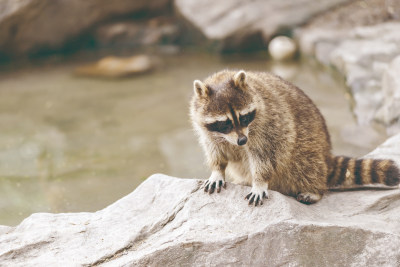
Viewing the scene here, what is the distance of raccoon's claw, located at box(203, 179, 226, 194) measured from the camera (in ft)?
9.00

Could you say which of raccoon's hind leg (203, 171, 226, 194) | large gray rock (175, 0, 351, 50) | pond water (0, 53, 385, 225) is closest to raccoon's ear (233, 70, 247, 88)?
raccoon's hind leg (203, 171, 226, 194)

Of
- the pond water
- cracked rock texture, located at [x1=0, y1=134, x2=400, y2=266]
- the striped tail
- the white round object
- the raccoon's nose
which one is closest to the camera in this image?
cracked rock texture, located at [x1=0, y1=134, x2=400, y2=266]

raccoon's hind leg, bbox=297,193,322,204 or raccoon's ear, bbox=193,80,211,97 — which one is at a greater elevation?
raccoon's ear, bbox=193,80,211,97

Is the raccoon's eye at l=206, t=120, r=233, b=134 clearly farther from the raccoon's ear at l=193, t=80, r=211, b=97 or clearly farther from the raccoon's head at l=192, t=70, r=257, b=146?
the raccoon's ear at l=193, t=80, r=211, b=97

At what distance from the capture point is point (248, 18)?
7.43 meters

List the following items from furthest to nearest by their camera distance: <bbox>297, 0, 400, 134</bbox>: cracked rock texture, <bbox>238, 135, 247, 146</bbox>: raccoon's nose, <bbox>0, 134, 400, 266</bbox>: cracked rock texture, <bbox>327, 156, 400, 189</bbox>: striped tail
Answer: <bbox>297, 0, 400, 134</bbox>: cracked rock texture, <bbox>327, 156, 400, 189</bbox>: striped tail, <bbox>238, 135, 247, 146</bbox>: raccoon's nose, <bbox>0, 134, 400, 266</bbox>: cracked rock texture

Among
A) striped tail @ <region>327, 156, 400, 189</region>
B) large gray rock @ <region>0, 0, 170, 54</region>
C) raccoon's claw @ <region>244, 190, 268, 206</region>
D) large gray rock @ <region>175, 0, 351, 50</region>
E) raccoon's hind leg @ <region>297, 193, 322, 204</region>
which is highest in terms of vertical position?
large gray rock @ <region>0, 0, 170, 54</region>

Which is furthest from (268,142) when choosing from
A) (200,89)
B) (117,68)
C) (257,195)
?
(117,68)

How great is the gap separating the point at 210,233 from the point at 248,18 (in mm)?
5495

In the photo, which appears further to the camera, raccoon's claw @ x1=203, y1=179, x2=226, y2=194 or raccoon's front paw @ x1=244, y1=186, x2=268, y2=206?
raccoon's claw @ x1=203, y1=179, x2=226, y2=194

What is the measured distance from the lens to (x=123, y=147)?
195 inches

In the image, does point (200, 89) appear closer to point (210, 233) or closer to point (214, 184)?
point (214, 184)

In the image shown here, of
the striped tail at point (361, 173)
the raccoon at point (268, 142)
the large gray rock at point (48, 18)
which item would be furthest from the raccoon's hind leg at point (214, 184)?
the large gray rock at point (48, 18)

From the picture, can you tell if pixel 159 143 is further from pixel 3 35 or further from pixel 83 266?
pixel 3 35
